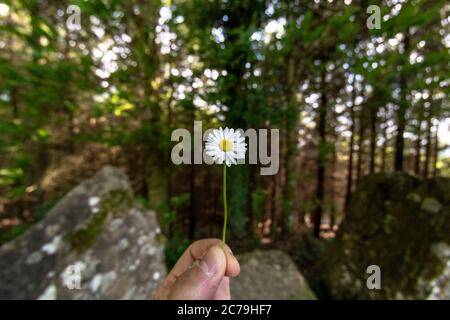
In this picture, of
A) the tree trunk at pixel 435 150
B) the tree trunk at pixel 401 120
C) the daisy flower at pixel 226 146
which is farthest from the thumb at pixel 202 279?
the tree trunk at pixel 435 150

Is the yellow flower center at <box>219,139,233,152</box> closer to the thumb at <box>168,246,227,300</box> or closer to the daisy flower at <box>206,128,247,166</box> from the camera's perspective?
the daisy flower at <box>206,128,247,166</box>

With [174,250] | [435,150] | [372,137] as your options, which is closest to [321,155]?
[372,137]

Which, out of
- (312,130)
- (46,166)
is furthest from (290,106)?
(46,166)

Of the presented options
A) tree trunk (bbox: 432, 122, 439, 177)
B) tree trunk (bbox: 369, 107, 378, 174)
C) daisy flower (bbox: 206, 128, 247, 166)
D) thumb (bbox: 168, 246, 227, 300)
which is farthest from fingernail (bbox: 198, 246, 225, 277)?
tree trunk (bbox: 432, 122, 439, 177)

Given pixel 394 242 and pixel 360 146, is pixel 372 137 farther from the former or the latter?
pixel 394 242

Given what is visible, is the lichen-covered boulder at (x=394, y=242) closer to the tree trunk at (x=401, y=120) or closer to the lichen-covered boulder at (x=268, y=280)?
the lichen-covered boulder at (x=268, y=280)
